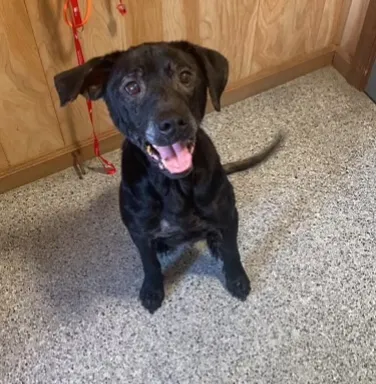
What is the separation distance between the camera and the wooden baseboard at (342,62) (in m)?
2.14

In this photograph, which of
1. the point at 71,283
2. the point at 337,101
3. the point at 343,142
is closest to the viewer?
the point at 71,283

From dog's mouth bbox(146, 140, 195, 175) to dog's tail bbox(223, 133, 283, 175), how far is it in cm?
65

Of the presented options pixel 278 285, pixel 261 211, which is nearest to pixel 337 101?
pixel 261 211

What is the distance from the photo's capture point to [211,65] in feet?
3.92

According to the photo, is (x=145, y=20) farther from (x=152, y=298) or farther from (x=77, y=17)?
(x=152, y=298)

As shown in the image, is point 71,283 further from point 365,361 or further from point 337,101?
point 337,101

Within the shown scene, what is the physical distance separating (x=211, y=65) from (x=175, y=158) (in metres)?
0.23

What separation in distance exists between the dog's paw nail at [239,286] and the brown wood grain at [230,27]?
838 mm

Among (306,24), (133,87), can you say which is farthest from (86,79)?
(306,24)

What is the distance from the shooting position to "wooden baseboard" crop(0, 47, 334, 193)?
1881 millimetres

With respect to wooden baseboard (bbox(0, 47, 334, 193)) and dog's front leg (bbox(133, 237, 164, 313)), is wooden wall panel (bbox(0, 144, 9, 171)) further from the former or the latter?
dog's front leg (bbox(133, 237, 164, 313))

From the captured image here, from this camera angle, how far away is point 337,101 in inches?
82.3

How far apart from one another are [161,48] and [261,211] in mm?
790

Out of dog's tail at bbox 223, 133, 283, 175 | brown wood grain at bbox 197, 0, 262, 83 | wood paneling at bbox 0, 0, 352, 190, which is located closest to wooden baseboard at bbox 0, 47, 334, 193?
wood paneling at bbox 0, 0, 352, 190
